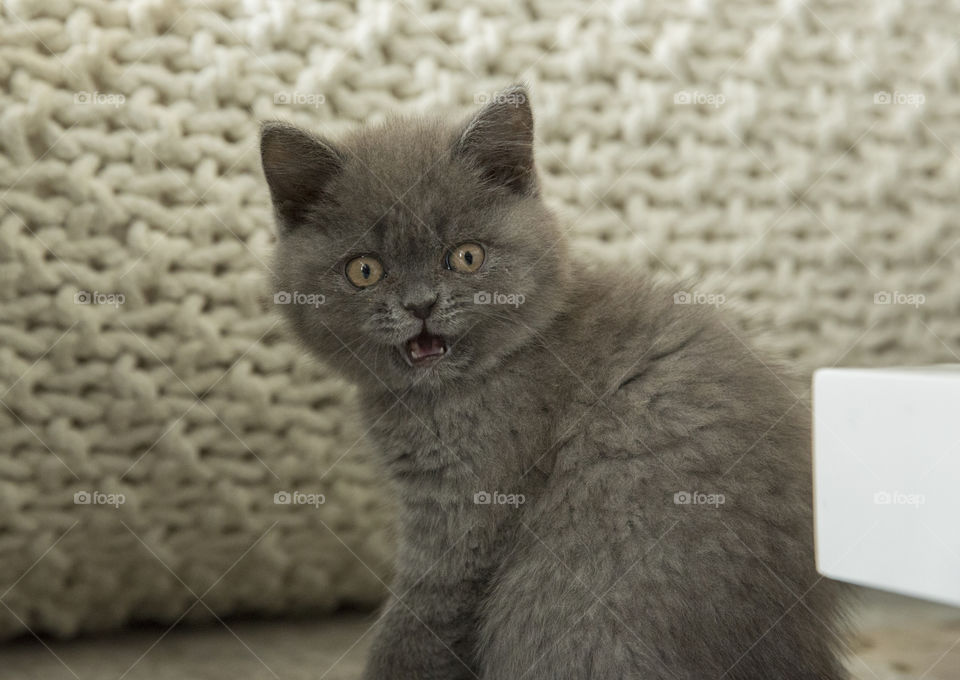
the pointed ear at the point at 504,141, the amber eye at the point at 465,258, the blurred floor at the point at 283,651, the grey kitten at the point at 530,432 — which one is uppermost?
the pointed ear at the point at 504,141

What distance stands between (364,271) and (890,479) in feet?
1.66

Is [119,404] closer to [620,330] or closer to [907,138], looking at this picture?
[620,330]

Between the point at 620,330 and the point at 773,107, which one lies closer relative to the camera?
the point at 620,330

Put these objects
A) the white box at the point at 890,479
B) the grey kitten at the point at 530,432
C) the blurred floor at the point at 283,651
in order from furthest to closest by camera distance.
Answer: the blurred floor at the point at 283,651 → the grey kitten at the point at 530,432 → the white box at the point at 890,479

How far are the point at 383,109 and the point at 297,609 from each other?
68cm

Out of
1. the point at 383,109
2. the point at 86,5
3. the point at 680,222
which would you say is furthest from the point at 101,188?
the point at 680,222

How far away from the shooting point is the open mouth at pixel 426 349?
928mm

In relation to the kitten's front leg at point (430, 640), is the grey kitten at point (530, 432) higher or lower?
higher

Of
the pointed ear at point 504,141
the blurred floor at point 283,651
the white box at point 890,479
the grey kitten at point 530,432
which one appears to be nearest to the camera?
the white box at point 890,479

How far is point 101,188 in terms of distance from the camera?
114 centimetres

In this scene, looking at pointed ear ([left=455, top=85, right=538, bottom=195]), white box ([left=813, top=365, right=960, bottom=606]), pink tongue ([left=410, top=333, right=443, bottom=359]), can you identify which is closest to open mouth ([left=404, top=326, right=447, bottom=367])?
pink tongue ([left=410, top=333, right=443, bottom=359])

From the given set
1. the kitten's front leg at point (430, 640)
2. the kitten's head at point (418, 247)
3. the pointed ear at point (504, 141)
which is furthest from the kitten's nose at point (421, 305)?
the kitten's front leg at point (430, 640)

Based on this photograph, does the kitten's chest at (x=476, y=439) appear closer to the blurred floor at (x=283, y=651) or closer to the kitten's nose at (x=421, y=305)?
the kitten's nose at (x=421, y=305)

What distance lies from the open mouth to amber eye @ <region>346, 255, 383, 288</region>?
2.8 inches
